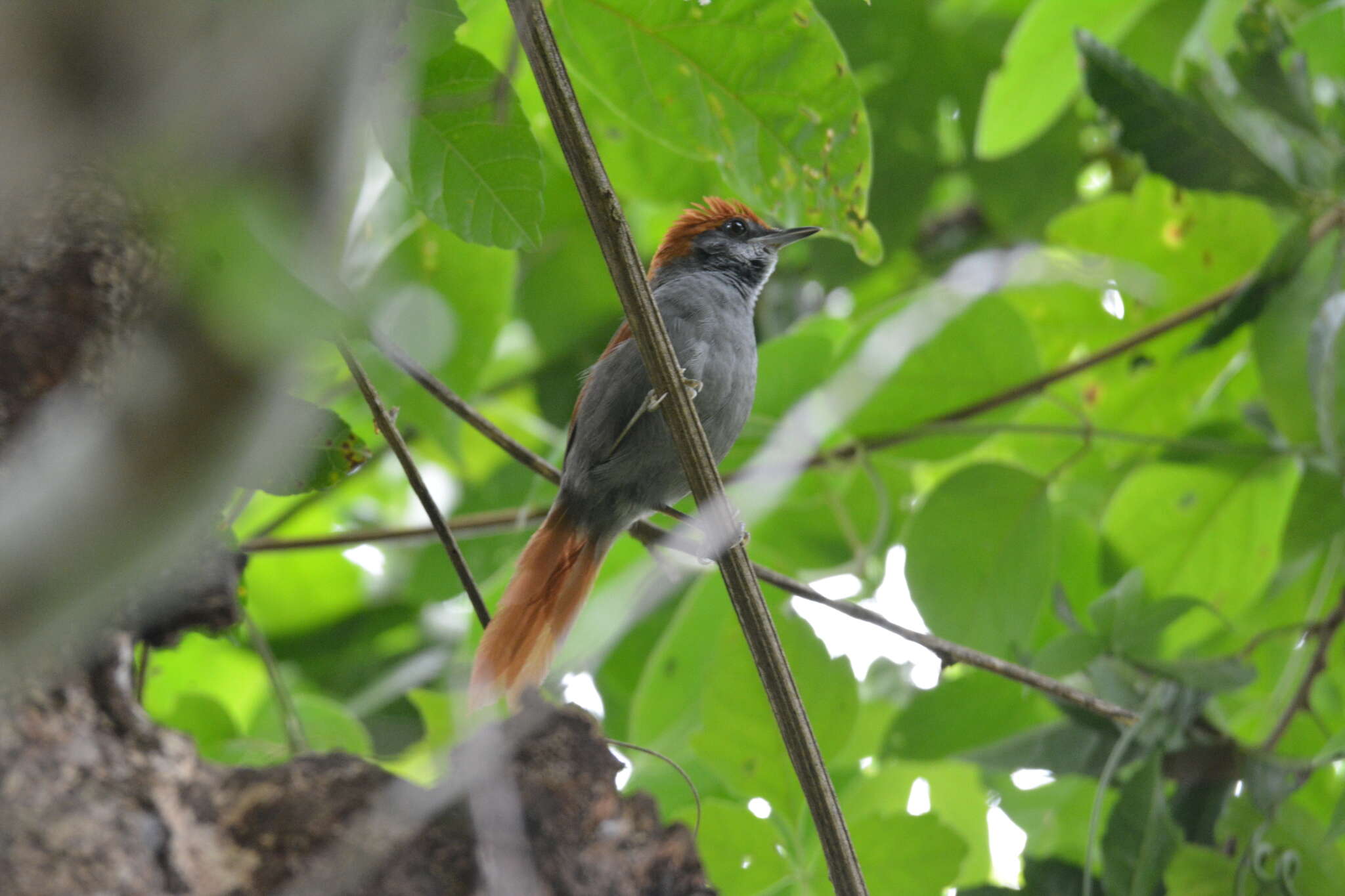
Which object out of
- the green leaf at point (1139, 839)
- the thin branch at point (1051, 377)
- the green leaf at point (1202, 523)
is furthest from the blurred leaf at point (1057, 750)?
the thin branch at point (1051, 377)

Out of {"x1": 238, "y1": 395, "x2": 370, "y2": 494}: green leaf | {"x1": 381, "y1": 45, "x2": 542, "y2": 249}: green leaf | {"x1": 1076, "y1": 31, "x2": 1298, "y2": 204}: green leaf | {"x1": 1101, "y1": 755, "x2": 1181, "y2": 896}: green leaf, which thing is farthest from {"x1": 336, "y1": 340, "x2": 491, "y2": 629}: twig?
{"x1": 1076, "y1": 31, "x2": 1298, "y2": 204}: green leaf

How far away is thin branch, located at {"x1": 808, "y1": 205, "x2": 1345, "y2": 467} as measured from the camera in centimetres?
254

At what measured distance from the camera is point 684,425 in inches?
56.5

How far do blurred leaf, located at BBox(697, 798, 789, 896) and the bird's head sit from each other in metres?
1.47

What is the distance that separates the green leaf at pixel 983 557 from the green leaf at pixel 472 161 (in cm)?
124

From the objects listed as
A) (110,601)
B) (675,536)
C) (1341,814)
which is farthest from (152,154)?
(1341,814)

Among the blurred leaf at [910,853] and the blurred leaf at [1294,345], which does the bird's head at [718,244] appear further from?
the blurred leaf at [910,853]

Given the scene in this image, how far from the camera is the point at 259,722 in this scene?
2.65 meters

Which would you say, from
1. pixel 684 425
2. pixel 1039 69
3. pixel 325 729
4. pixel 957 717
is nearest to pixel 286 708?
pixel 325 729

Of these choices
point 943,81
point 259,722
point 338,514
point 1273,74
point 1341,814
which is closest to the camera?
point 1341,814

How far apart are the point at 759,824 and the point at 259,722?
1.39m

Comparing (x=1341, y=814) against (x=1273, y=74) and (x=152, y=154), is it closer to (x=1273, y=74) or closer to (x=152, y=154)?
(x=1273, y=74)

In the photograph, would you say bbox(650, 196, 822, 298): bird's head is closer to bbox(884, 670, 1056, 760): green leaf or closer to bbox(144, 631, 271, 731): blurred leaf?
bbox(884, 670, 1056, 760): green leaf

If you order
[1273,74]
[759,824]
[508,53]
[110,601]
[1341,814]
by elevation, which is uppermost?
[508,53]
